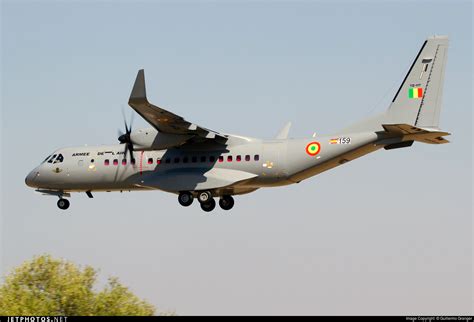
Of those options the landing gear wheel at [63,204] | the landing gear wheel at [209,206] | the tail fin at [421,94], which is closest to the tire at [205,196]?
the landing gear wheel at [209,206]

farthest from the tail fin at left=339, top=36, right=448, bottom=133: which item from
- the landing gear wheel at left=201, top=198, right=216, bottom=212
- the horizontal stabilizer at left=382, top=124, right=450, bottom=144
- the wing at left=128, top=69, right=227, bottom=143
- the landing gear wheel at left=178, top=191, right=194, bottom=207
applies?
the landing gear wheel at left=178, top=191, right=194, bottom=207

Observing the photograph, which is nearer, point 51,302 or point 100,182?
point 100,182

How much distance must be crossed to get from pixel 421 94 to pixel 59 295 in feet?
71.8

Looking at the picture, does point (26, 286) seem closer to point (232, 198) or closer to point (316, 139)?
point (232, 198)

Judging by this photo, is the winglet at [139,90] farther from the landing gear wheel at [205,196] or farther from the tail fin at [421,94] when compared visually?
the tail fin at [421,94]

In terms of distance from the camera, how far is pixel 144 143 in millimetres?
45094

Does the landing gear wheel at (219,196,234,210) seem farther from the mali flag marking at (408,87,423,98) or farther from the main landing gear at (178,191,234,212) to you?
the mali flag marking at (408,87,423,98)

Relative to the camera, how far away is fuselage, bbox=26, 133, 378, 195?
1703 inches

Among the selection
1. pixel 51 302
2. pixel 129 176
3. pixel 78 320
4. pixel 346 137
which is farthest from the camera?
pixel 51 302

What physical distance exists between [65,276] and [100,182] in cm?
910

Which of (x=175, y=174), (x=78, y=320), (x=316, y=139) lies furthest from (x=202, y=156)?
(x=78, y=320)

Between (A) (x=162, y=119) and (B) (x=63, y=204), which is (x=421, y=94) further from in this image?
(B) (x=63, y=204)

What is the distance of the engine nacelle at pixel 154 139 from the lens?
1762 inches

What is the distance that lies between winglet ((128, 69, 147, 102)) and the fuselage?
453 centimetres
